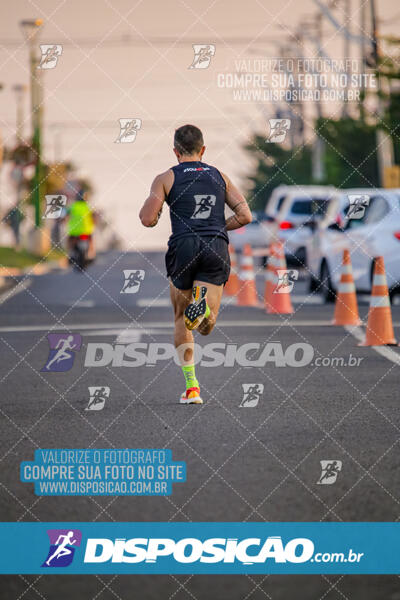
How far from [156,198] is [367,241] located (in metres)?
10.9

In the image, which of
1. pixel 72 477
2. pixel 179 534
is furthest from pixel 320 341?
pixel 179 534

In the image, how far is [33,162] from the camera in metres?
52.7

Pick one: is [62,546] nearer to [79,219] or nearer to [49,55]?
[49,55]

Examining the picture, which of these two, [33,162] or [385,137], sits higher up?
[385,137]

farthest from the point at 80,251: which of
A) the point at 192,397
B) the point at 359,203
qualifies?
the point at 192,397

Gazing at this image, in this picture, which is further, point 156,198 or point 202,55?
point 202,55

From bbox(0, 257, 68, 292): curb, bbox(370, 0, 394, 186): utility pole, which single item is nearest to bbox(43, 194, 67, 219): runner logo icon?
bbox(0, 257, 68, 292): curb

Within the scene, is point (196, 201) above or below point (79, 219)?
above

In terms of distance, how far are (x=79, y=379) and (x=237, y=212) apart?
2718mm

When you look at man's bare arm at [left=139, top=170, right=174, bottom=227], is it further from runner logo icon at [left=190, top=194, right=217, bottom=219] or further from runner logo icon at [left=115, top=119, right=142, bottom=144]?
runner logo icon at [left=115, top=119, right=142, bottom=144]

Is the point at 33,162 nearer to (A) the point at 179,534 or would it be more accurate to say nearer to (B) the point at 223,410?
(B) the point at 223,410

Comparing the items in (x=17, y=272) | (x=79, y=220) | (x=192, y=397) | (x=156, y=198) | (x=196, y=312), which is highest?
(x=156, y=198)

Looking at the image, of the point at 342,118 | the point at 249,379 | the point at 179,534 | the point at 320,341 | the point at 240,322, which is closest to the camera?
the point at 179,534

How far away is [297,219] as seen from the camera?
32.5m
